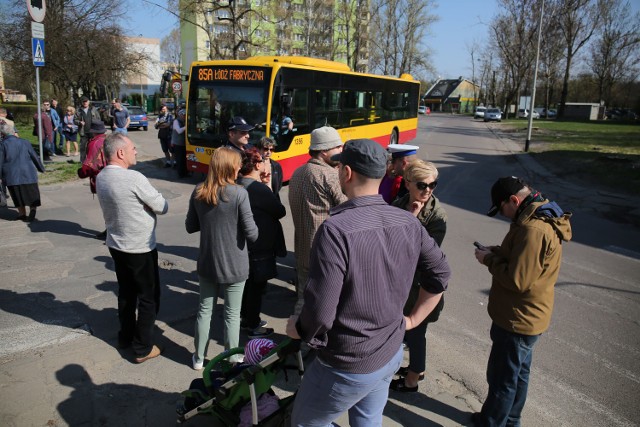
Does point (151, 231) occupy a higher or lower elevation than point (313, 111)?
lower

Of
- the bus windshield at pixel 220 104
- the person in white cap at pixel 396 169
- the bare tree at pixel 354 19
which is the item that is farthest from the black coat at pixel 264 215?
the bare tree at pixel 354 19

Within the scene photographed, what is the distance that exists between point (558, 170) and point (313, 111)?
9.54 meters

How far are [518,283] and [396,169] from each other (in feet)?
6.55

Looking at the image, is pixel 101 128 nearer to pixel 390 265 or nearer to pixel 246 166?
pixel 246 166

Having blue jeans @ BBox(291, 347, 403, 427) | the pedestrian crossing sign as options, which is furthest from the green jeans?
the pedestrian crossing sign

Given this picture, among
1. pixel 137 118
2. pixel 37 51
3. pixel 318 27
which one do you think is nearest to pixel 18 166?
pixel 37 51

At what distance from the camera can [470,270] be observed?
259 inches

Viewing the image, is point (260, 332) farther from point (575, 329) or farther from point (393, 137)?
point (393, 137)

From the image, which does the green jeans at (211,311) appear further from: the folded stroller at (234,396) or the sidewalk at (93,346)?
the folded stroller at (234,396)

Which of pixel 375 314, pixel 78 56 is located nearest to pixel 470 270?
pixel 375 314

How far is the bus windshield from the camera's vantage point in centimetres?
1073

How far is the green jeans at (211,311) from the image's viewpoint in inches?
148

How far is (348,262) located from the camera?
1818 millimetres

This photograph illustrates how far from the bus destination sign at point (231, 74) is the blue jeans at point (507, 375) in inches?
360
